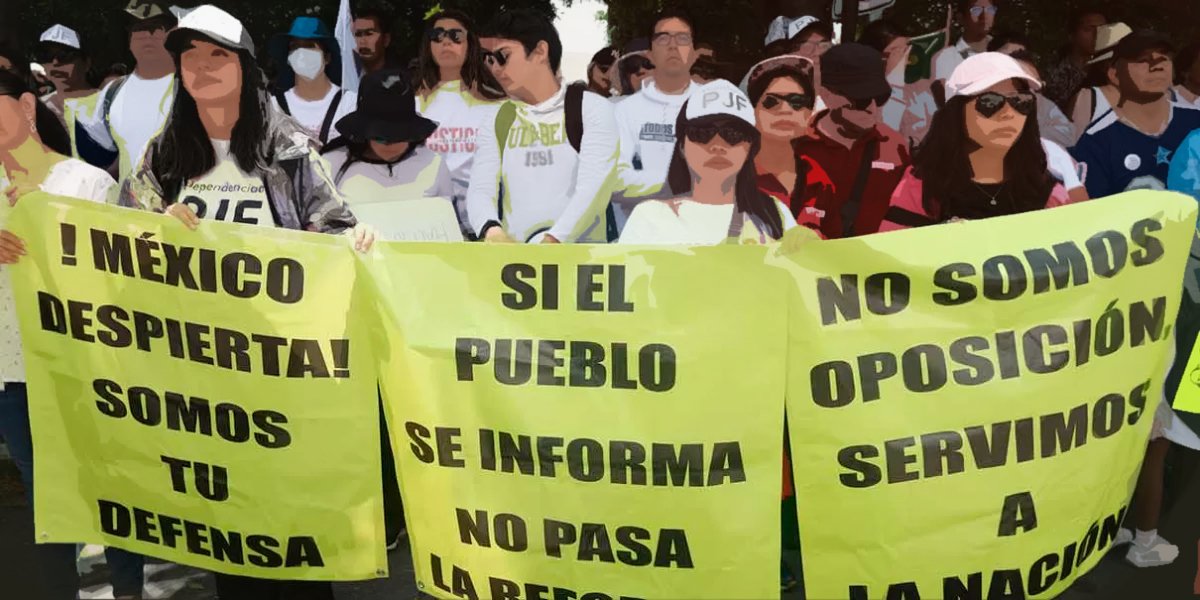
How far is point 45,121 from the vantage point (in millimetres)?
4125

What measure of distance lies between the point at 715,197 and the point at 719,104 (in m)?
0.32

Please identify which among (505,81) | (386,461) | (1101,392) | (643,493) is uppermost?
(505,81)

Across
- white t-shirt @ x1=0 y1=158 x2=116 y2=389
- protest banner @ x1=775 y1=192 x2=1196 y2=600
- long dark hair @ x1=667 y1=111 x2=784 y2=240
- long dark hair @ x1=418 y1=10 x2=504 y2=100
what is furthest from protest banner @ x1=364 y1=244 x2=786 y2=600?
long dark hair @ x1=418 y1=10 x2=504 y2=100

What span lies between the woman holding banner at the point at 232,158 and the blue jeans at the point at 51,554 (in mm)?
800

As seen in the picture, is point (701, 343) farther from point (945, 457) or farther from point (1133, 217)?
Answer: point (1133, 217)

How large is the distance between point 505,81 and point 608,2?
9.29 m

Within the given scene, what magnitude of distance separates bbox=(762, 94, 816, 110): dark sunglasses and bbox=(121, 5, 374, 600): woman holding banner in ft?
5.35

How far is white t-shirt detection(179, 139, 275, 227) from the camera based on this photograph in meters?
3.78

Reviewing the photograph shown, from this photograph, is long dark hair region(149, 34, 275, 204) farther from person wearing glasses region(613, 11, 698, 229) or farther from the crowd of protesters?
person wearing glasses region(613, 11, 698, 229)

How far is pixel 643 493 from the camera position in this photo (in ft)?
11.2

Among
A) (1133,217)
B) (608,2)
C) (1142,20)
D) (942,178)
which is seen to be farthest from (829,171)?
(608,2)

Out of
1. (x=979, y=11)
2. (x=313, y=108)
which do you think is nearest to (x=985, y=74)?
(x=313, y=108)

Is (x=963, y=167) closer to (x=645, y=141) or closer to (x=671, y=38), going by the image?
(x=645, y=141)

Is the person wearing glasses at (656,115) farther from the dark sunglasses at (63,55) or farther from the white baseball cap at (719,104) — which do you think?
the dark sunglasses at (63,55)
